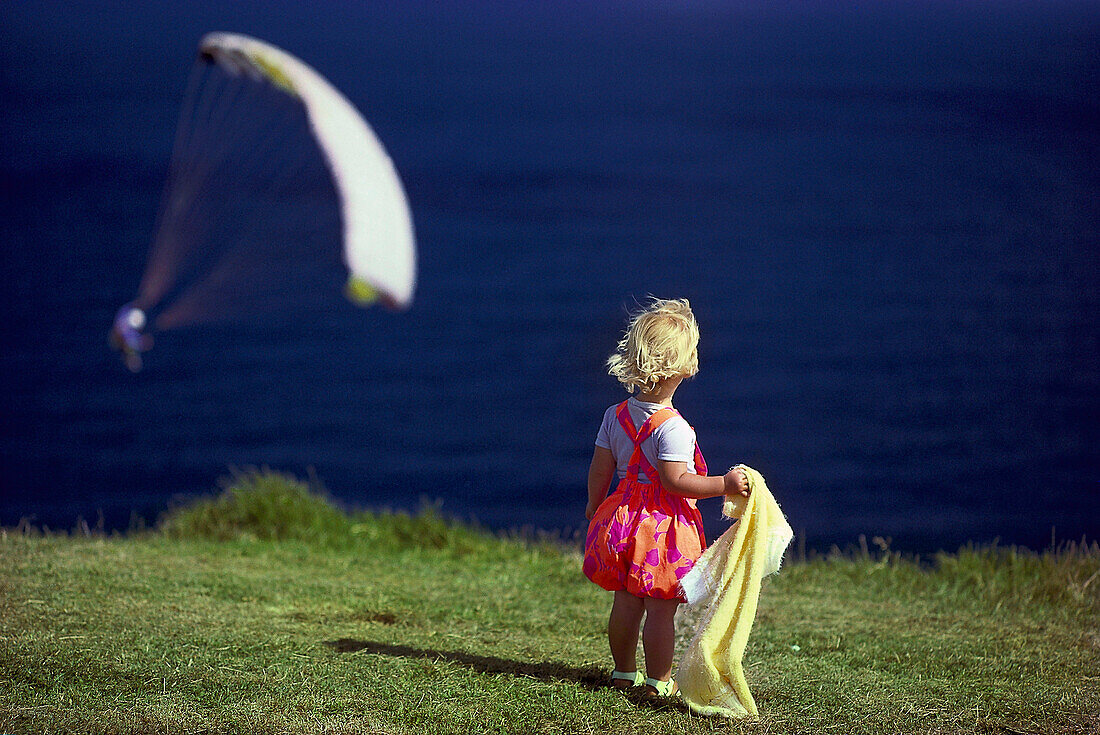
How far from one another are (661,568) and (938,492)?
1206 cm

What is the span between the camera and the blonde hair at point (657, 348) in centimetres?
351

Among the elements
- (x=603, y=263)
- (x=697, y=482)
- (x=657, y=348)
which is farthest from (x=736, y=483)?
(x=603, y=263)

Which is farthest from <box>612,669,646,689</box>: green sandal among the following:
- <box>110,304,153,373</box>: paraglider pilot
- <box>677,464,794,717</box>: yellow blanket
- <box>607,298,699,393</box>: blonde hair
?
<box>110,304,153,373</box>: paraglider pilot

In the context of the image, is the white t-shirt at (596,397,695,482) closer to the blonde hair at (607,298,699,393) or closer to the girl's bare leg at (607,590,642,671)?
the blonde hair at (607,298,699,393)

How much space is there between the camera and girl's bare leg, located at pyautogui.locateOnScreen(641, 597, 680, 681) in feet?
11.8

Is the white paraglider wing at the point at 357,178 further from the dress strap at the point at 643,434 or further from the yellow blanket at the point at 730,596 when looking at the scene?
the yellow blanket at the point at 730,596

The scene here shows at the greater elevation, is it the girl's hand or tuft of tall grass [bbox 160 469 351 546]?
the girl's hand

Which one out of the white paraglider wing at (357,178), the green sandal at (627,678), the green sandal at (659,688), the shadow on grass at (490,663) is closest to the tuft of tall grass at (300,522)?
the white paraglider wing at (357,178)

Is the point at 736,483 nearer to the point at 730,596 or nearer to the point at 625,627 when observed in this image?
the point at 730,596

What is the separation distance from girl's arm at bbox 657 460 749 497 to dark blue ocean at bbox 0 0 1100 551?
49cm

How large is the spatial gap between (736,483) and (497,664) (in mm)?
1059

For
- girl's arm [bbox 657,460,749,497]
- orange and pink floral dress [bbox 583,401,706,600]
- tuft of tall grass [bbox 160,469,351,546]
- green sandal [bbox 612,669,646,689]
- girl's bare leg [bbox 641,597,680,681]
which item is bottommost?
tuft of tall grass [bbox 160,469,351,546]

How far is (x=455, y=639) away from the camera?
427 cm

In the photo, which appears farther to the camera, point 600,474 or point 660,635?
point 600,474
